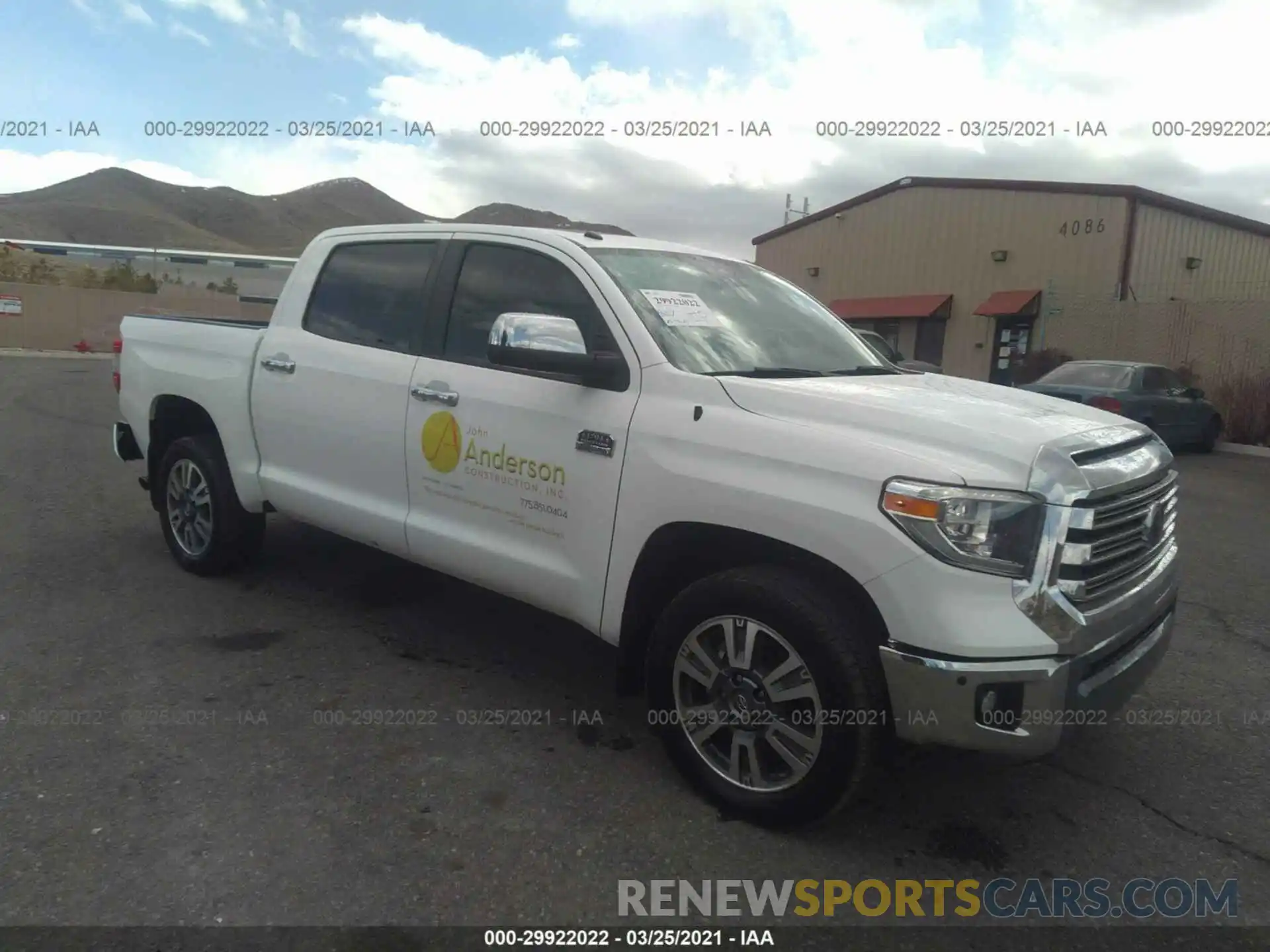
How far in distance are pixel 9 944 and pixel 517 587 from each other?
186cm

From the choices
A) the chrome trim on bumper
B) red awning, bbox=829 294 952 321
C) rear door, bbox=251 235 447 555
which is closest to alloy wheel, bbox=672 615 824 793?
rear door, bbox=251 235 447 555

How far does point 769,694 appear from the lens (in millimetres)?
2898

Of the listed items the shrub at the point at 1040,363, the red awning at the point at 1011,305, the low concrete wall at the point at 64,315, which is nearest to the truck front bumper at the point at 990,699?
the shrub at the point at 1040,363

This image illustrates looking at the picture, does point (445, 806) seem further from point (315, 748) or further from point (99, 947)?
point (99, 947)

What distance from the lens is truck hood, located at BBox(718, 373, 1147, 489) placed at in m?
2.66

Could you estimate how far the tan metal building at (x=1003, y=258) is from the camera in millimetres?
21953

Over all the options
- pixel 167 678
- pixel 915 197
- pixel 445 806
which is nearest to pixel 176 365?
pixel 167 678

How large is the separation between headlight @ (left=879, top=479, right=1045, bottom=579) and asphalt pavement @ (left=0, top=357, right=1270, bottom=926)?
952 millimetres

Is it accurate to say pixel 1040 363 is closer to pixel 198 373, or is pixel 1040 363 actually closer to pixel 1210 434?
pixel 1210 434

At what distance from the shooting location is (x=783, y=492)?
2818 mm

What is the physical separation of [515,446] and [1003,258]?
23330mm

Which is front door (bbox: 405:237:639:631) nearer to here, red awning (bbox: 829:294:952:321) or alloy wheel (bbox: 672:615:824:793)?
alloy wheel (bbox: 672:615:824:793)

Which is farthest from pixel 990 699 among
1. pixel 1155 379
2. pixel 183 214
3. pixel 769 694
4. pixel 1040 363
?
pixel 183 214

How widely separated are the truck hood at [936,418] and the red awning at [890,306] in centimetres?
2245
